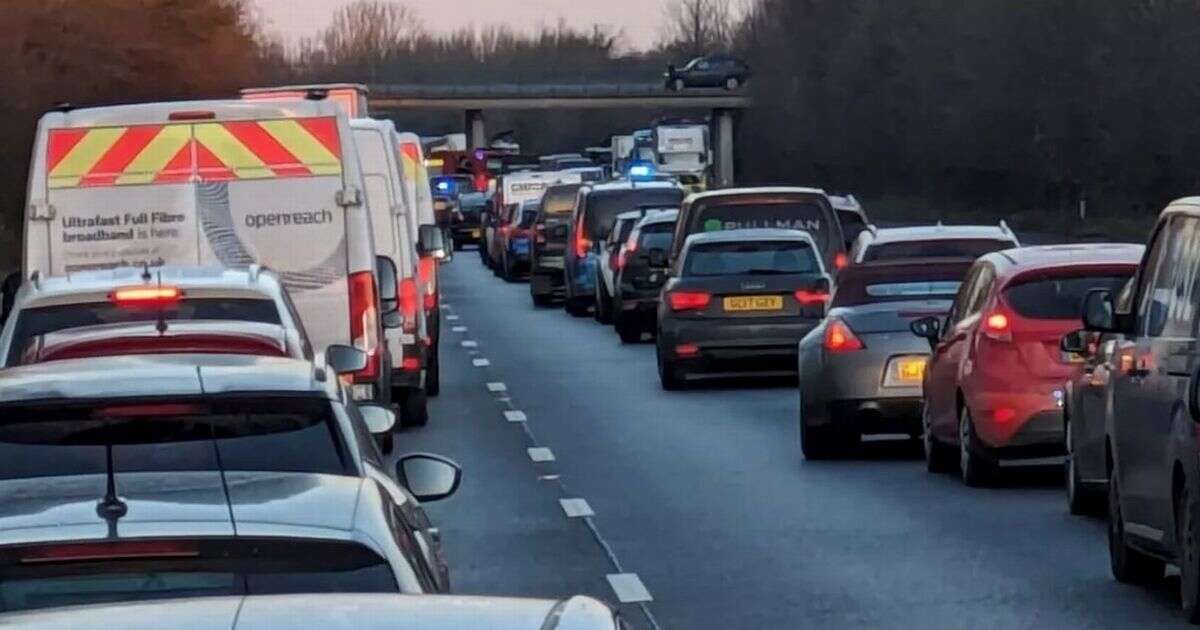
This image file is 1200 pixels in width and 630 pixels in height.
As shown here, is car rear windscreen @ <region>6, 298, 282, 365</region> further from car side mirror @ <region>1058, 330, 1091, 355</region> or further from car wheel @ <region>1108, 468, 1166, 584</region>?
car side mirror @ <region>1058, 330, 1091, 355</region>

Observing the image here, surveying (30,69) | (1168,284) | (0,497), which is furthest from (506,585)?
(30,69)

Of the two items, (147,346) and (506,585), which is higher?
(147,346)

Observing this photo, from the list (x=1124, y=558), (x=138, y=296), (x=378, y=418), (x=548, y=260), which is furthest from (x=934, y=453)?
(x=548, y=260)

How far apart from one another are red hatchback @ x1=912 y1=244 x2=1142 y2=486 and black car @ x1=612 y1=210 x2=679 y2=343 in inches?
640

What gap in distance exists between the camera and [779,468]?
18250 millimetres

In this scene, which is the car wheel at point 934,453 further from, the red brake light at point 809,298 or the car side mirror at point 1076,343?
the red brake light at point 809,298

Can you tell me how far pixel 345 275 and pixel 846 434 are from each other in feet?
12.1

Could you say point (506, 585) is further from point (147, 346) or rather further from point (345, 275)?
point (345, 275)

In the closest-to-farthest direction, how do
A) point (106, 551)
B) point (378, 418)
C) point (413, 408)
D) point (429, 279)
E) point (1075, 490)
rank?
1. point (106, 551)
2. point (378, 418)
3. point (1075, 490)
4. point (413, 408)
5. point (429, 279)

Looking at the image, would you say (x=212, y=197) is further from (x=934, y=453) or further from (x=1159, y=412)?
(x=1159, y=412)

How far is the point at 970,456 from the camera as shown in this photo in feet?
53.6

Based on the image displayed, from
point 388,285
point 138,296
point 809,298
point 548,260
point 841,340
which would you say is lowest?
point 548,260

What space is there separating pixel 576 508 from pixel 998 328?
255cm

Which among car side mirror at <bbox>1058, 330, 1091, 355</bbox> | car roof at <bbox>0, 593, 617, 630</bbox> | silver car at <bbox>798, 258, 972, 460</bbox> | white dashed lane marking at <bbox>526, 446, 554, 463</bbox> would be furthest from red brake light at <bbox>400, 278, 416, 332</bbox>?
car roof at <bbox>0, 593, 617, 630</bbox>
